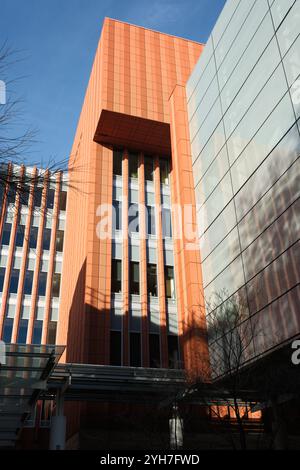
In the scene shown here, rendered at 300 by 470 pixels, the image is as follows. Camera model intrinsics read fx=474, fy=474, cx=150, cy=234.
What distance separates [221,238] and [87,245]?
1249 centimetres

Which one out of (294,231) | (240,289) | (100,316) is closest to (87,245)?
(100,316)

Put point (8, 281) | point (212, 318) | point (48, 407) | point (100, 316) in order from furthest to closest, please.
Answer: point (8, 281) → point (48, 407) → point (100, 316) → point (212, 318)

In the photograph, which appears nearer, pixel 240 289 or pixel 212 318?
pixel 240 289

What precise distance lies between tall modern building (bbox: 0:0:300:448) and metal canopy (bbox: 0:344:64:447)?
11cm

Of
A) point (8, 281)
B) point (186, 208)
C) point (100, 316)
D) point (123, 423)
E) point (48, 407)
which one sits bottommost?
point (123, 423)

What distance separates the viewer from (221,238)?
23484 mm

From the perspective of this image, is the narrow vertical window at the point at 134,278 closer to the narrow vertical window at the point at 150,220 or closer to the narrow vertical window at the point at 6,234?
the narrow vertical window at the point at 150,220

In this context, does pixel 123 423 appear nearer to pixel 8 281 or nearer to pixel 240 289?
pixel 240 289

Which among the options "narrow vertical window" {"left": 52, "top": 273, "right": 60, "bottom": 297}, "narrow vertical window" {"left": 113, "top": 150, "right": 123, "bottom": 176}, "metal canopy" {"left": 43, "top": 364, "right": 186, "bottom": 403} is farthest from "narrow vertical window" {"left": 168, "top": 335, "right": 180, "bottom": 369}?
"narrow vertical window" {"left": 52, "top": 273, "right": 60, "bottom": 297}

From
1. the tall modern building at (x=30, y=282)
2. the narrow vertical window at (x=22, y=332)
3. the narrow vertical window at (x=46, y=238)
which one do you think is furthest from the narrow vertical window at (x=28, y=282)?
the narrow vertical window at (x=46, y=238)

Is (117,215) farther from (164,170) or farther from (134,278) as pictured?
(164,170)

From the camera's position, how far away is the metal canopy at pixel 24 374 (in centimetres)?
1736

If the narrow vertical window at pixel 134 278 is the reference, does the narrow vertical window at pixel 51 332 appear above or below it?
above

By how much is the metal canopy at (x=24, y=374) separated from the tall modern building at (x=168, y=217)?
112mm
